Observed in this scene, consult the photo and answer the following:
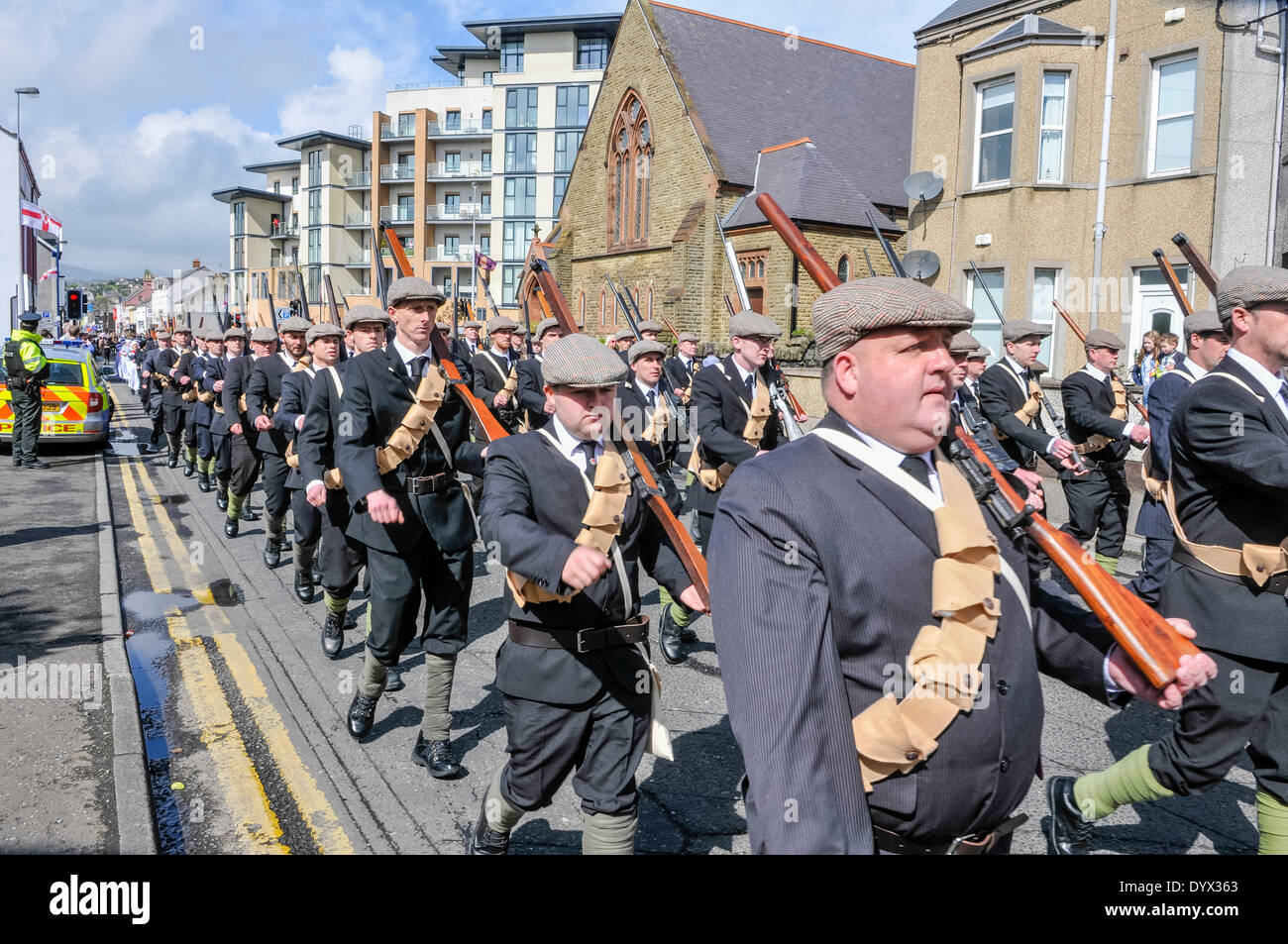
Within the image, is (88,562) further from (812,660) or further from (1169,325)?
(1169,325)

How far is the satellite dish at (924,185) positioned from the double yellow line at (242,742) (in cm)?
1628

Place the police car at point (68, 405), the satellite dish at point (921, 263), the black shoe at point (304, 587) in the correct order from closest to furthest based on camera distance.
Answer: the black shoe at point (304, 587)
the police car at point (68, 405)
the satellite dish at point (921, 263)

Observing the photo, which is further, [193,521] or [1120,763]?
[193,521]

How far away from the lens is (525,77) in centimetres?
7094

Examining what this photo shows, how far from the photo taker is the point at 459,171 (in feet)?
253

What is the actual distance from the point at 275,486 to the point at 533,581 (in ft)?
22.8

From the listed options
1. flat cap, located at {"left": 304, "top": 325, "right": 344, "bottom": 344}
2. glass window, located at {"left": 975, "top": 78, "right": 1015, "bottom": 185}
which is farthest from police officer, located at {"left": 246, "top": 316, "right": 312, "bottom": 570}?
glass window, located at {"left": 975, "top": 78, "right": 1015, "bottom": 185}

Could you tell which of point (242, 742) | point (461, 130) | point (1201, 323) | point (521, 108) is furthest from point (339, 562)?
point (461, 130)

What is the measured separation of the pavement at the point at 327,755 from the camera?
429 centimetres

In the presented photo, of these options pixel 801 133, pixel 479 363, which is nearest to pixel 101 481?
pixel 479 363

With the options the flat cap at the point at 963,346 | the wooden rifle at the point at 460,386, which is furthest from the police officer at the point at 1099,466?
the wooden rifle at the point at 460,386

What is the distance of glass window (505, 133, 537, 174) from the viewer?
71500 millimetres

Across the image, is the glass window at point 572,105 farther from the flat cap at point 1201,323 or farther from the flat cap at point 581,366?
the flat cap at point 581,366
